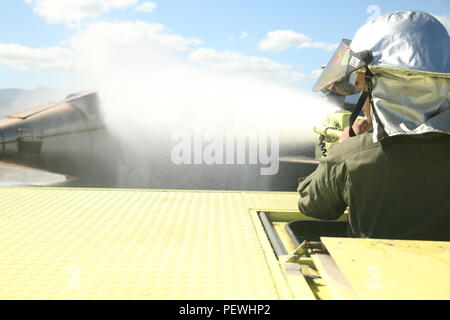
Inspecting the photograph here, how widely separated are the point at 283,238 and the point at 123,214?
1.07 m

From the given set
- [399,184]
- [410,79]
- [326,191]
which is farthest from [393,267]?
[410,79]

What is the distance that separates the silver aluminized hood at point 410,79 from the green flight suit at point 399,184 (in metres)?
0.08

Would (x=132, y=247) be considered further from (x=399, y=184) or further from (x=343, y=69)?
(x=343, y=69)

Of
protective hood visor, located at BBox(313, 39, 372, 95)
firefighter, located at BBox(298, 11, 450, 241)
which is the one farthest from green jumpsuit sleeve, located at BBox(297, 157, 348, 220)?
protective hood visor, located at BBox(313, 39, 372, 95)

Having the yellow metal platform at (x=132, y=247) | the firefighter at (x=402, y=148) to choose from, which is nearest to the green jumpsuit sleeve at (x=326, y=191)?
the firefighter at (x=402, y=148)

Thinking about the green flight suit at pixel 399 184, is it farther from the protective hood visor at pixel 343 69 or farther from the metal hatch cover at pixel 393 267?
the protective hood visor at pixel 343 69

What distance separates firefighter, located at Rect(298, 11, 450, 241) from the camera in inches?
79.0

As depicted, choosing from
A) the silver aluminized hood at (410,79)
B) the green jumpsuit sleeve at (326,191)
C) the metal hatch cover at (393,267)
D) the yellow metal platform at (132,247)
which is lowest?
the yellow metal platform at (132,247)

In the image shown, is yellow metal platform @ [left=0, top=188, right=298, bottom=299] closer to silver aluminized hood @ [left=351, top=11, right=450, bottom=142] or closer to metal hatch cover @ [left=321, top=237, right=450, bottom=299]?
metal hatch cover @ [left=321, top=237, right=450, bottom=299]

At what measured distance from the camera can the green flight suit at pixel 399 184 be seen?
2.02m

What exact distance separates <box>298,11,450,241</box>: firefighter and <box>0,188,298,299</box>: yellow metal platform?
566 mm

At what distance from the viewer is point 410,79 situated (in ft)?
6.62

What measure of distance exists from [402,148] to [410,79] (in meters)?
0.32
